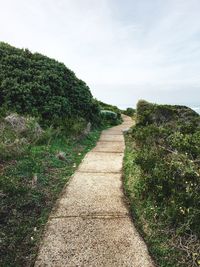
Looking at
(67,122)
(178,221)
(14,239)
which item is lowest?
(14,239)

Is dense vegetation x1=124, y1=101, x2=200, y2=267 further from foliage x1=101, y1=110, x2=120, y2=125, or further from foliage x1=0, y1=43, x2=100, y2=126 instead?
foliage x1=101, y1=110, x2=120, y2=125

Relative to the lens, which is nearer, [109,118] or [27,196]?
[27,196]

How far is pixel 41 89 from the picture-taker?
1031 centimetres

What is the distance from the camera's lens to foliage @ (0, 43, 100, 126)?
979 centimetres

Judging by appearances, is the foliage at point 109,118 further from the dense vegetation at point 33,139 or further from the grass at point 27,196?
the grass at point 27,196

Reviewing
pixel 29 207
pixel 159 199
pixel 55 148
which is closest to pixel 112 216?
pixel 159 199

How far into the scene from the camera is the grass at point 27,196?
3.46 meters

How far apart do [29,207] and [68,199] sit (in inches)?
Result: 26.5

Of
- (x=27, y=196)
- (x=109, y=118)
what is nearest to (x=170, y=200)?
(x=27, y=196)

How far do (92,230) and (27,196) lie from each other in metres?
1.35

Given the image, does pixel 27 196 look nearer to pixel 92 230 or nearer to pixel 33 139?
pixel 92 230

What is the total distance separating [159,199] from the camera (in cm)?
435


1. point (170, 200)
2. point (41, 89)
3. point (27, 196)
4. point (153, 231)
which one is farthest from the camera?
point (41, 89)

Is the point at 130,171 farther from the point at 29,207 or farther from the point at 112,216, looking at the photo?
the point at 29,207
